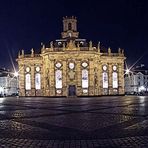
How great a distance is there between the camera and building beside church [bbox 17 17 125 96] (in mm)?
88250

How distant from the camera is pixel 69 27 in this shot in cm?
10656

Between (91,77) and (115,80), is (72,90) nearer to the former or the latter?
(91,77)

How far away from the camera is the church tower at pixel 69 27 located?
346ft

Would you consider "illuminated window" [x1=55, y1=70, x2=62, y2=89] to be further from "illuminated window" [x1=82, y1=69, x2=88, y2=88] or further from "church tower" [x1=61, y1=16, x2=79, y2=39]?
"church tower" [x1=61, y1=16, x2=79, y2=39]

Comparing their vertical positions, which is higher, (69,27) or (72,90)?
(69,27)

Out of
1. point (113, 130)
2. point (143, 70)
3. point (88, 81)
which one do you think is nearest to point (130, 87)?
point (143, 70)

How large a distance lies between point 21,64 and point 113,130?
89525 mm

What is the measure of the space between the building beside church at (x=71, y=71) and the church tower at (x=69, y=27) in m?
4.50

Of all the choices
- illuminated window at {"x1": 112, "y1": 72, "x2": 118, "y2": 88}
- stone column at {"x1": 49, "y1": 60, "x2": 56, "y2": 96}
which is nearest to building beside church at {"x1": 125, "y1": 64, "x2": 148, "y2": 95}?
illuminated window at {"x1": 112, "y1": 72, "x2": 118, "y2": 88}

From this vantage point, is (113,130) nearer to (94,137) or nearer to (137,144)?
(94,137)

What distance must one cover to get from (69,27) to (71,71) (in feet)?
79.1

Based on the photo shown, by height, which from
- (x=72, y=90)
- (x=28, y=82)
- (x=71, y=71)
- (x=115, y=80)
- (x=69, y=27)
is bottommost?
(x=72, y=90)

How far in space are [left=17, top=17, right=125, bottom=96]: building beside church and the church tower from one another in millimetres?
4504

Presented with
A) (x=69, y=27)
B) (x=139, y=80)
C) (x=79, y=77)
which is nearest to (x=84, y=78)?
(x=79, y=77)
